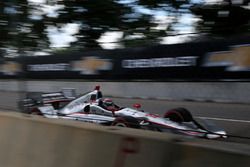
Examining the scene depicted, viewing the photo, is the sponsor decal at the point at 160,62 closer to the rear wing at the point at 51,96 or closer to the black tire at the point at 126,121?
the rear wing at the point at 51,96

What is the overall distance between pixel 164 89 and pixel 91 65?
232cm

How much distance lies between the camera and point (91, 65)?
475 inches

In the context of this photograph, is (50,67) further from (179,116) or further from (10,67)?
(179,116)

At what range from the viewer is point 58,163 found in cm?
461

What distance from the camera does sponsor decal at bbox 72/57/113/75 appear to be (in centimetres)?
1127

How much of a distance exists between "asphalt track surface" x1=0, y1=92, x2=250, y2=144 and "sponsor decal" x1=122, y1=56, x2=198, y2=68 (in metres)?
1.22

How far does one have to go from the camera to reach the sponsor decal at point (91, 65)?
11.3 metres

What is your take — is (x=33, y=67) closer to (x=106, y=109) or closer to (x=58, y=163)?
(x=106, y=109)

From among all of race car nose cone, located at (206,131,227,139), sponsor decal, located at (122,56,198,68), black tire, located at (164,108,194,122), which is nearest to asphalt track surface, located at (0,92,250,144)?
black tire, located at (164,108,194,122)

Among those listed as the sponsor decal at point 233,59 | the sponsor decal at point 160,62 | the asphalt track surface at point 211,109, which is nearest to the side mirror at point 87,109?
the asphalt track surface at point 211,109

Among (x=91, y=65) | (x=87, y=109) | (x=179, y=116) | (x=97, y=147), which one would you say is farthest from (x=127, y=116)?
(x=97, y=147)

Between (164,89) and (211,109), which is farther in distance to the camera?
(164,89)

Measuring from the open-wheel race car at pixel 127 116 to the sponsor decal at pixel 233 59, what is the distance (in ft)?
4.30

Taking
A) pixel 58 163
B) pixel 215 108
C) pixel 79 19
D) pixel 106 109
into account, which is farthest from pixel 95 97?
pixel 79 19
